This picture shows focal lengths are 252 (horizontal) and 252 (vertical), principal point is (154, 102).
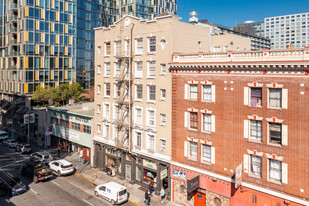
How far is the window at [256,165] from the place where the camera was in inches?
966

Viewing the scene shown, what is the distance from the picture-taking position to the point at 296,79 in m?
21.8

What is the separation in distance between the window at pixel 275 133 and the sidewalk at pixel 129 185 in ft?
47.7

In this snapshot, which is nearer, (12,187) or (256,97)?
(256,97)

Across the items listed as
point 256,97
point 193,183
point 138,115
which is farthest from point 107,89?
point 256,97

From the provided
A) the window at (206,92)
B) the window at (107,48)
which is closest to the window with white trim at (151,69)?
the window at (206,92)

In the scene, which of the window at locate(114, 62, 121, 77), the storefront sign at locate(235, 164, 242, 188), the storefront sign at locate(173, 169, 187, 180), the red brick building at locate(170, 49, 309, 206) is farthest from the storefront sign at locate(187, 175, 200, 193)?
the window at locate(114, 62, 121, 77)

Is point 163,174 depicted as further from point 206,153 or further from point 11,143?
point 11,143

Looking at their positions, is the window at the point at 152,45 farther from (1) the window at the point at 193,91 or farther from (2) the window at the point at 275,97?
(2) the window at the point at 275,97

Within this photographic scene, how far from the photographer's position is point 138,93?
→ 118ft

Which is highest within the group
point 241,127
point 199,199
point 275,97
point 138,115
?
point 275,97

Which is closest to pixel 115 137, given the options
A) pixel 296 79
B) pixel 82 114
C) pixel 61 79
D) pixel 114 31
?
pixel 82 114

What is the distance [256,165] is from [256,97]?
6.69m

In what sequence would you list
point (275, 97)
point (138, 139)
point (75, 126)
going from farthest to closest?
point (75, 126) → point (138, 139) → point (275, 97)

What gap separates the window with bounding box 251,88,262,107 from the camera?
2413 cm
